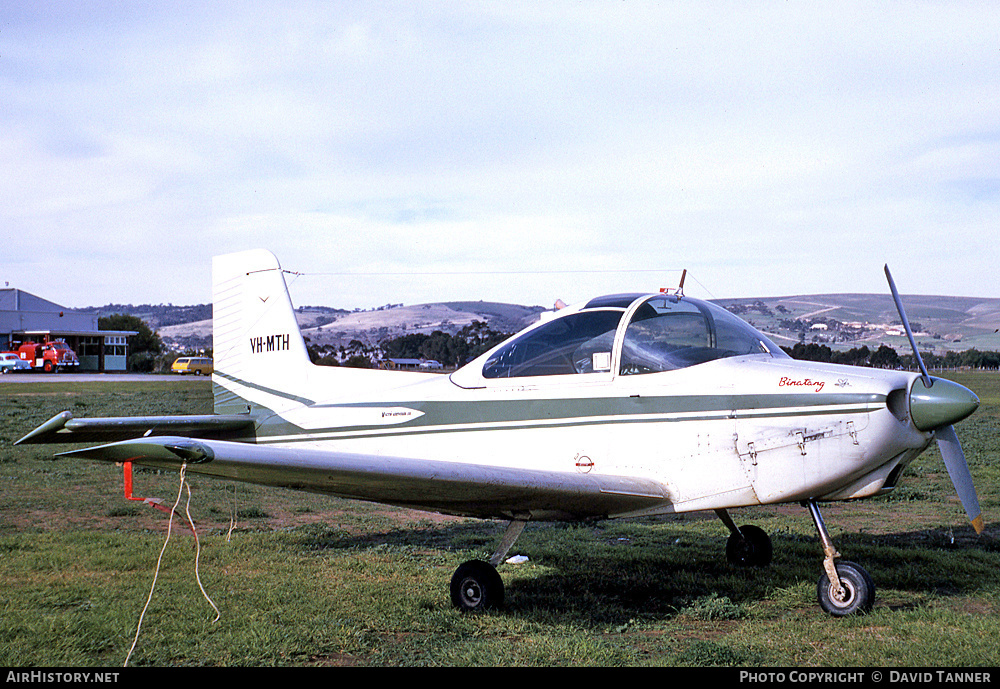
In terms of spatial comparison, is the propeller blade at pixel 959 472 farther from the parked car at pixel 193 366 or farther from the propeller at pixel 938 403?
the parked car at pixel 193 366

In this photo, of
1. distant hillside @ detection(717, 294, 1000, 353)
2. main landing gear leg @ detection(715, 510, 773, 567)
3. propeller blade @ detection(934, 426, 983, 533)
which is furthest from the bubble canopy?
distant hillside @ detection(717, 294, 1000, 353)

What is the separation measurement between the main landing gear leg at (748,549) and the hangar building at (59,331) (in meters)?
63.7

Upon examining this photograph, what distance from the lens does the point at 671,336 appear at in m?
5.65

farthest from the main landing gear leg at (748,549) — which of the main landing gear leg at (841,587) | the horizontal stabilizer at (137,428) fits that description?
the horizontal stabilizer at (137,428)

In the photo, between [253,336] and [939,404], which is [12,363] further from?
[939,404]

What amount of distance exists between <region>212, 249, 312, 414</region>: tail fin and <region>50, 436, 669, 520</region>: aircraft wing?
3.16 meters

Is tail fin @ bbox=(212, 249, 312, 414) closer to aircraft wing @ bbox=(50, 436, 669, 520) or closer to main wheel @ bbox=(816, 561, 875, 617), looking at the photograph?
aircraft wing @ bbox=(50, 436, 669, 520)

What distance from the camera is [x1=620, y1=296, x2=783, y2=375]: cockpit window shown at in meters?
5.55

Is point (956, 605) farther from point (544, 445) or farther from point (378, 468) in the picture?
point (378, 468)

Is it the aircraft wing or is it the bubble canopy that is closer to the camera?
the aircraft wing

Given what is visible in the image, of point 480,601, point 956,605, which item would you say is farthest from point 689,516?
point 480,601

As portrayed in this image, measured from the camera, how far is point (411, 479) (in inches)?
188

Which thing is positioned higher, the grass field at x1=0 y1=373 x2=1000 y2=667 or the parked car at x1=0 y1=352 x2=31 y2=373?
the parked car at x1=0 y1=352 x2=31 y2=373

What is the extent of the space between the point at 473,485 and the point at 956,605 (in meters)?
3.62
